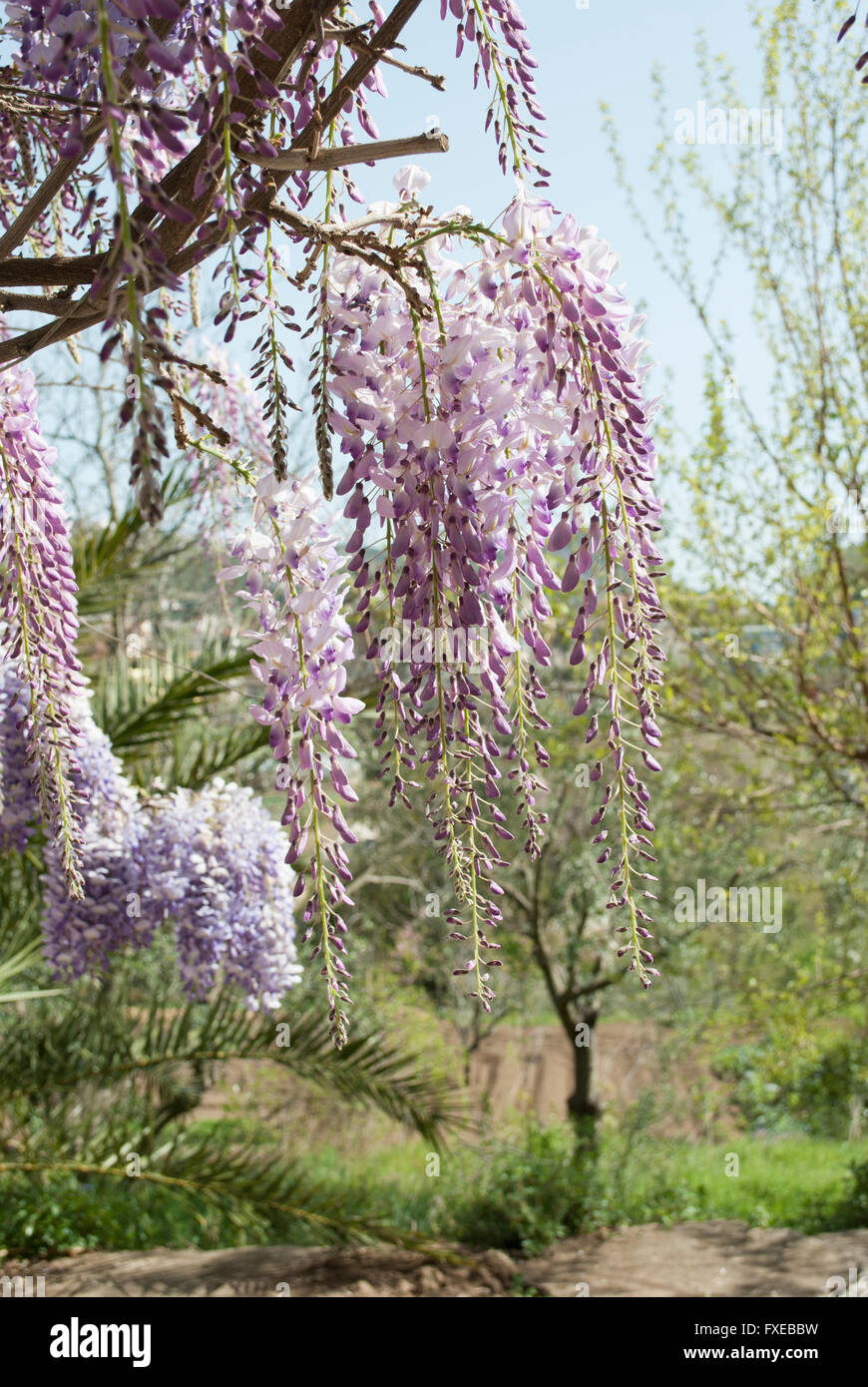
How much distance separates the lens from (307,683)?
123 cm

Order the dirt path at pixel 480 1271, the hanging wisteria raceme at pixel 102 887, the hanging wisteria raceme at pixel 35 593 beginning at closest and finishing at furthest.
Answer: the hanging wisteria raceme at pixel 35 593, the hanging wisteria raceme at pixel 102 887, the dirt path at pixel 480 1271

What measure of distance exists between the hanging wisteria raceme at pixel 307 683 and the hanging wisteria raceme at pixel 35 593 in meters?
0.39

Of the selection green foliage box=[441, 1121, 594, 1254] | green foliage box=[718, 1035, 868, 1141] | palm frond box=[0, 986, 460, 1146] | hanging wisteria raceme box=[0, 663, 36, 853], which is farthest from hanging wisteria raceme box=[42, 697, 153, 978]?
green foliage box=[718, 1035, 868, 1141]

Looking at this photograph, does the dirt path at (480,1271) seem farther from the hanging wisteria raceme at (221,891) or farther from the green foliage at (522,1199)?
the hanging wisteria raceme at (221,891)

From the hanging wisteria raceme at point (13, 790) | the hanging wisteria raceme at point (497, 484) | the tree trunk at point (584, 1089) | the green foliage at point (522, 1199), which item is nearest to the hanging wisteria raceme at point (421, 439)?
the hanging wisteria raceme at point (497, 484)

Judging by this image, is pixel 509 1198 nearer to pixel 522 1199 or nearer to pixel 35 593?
pixel 522 1199

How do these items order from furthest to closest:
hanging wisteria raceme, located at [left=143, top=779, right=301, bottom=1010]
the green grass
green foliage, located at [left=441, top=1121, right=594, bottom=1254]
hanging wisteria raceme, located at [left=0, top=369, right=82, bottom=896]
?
green foliage, located at [left=441, top=1121, right=594, bottom=1254], the green grass, hanging wisteria raceme, located at [left=143, top=779, right=301, bottom=1010], hanging wisteria raceme, located at [left=0, top=369, right=82, bottom=896]

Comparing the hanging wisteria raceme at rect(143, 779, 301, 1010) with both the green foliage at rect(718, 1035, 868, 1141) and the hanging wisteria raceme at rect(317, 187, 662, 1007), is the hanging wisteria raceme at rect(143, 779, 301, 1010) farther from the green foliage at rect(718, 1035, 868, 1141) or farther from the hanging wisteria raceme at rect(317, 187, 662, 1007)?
the green foliage at rect(718, 1035, 868, 1141)

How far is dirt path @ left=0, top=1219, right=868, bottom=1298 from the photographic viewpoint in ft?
17.4

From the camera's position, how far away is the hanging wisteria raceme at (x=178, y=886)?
345cm

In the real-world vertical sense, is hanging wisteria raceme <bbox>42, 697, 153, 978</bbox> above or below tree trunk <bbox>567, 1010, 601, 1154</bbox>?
above

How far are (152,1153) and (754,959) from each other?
22.8 ft

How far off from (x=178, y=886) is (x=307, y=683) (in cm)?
243

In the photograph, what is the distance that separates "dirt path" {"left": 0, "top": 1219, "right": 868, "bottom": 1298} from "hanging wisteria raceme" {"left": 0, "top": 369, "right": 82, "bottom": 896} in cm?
418
